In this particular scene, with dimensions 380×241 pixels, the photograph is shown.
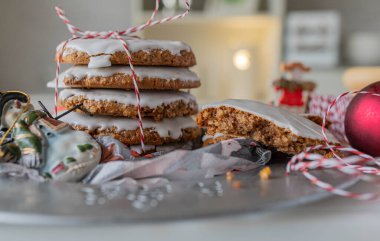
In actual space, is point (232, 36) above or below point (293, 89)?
above

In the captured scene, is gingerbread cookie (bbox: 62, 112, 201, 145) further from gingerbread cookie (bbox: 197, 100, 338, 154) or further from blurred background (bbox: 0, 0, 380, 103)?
blurred background (bbox: 0, 0, 380, 103)

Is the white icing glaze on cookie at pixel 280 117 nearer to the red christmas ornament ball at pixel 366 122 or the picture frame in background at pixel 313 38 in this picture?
the red christmas ornament ball at pixel 366 122

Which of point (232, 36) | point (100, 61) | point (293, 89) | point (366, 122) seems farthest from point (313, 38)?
point (100, 61)

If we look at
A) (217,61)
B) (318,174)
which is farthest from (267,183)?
(217,61)

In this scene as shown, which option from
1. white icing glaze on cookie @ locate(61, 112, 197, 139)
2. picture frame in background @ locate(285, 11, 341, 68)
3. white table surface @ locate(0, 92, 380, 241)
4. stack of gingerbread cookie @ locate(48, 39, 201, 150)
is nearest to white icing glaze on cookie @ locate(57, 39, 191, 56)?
stack of gingerbread cookie @ locate(48, 39, 201, 150)

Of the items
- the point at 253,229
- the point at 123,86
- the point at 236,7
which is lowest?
the point at 253,229

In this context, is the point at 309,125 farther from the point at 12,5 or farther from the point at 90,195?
the point at 12,5

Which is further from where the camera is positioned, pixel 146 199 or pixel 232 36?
pixel 232 36

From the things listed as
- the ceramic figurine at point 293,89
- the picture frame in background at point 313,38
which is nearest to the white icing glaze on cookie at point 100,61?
the ceramic figurine at point 293,89

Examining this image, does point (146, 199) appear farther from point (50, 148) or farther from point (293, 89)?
point (293, 89)
